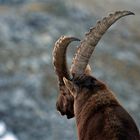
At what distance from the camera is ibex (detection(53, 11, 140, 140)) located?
376 inches

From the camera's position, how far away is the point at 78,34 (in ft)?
165

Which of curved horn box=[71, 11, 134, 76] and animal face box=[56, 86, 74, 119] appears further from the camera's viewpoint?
animal face box=[56, 86, 74, 119]

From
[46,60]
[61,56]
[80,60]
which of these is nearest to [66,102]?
[80,60]

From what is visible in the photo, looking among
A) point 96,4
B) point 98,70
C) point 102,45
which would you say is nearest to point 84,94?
point 98,70

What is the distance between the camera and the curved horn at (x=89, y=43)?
11680 millimetres

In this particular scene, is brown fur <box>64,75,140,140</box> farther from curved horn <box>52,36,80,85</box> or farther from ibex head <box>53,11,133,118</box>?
curved horn <box>52,36,80,85</box>

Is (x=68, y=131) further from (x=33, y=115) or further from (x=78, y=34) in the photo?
(x=78, y=34)

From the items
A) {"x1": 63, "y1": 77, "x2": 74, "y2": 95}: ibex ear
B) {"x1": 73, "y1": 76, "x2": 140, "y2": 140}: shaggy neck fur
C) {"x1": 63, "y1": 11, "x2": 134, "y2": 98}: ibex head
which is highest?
{"x1": 63, "y1": 11, "x2": 134, "y2": 98}: ibex head

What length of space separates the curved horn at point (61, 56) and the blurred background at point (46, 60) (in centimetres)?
2187

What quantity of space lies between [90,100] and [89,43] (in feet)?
4.99

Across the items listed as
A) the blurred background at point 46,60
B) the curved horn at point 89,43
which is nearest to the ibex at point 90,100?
the curved horn at point 89,43

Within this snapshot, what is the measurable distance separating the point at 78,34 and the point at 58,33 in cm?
177

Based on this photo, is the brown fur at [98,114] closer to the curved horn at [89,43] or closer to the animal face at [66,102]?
the curved horn at [89,43]

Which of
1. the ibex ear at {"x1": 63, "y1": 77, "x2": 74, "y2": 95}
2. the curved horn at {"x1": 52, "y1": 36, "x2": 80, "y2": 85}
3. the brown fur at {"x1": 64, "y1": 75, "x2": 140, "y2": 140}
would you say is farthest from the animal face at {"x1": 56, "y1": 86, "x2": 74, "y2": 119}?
the brown fur at {"x1": 64, "y1": 75, "x2": 140, "y2": 140}
